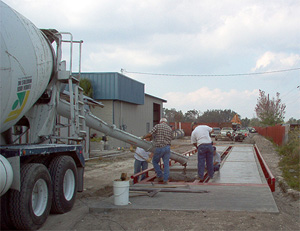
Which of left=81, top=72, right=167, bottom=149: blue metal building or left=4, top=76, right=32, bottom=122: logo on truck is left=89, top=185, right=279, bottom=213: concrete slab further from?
left=81, top=72, right=167, bottom=149: blue metal building

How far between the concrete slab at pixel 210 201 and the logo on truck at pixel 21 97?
2.31 meters

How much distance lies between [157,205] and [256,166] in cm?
675

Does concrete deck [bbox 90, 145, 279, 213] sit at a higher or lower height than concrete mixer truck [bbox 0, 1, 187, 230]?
lower

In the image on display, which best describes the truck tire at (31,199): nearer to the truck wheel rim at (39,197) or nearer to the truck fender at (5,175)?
the truck wheel rim at (39,197)

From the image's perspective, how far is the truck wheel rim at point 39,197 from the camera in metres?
5.72

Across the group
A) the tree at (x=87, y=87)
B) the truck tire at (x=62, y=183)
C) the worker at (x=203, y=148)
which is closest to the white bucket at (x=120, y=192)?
the truck tire at (x=62, y=183)

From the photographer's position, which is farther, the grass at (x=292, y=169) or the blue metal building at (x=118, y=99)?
the blue metal building at (x=118, y=99)

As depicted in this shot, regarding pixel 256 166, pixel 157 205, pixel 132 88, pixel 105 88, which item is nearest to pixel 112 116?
pixel 105 88

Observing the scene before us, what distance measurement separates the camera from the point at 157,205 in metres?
6.74

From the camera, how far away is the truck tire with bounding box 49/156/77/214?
641 centimetres

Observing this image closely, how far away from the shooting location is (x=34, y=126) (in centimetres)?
688

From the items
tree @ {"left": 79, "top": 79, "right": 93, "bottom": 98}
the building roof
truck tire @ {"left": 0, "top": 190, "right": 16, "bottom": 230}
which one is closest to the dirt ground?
truck tire @ {"left": 0, "top": 190, "right": 16, "bottom": 230}

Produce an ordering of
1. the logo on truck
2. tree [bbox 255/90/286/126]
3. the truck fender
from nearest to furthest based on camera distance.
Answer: the truck fender < the logo on truck < tree [bbox 255/90/286/126]

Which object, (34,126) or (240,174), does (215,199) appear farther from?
(34,126)
